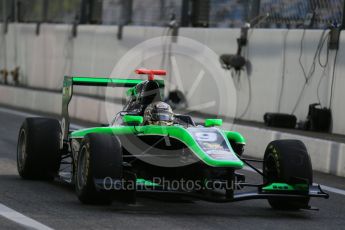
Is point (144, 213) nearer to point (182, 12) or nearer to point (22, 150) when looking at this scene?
point (22, 150)

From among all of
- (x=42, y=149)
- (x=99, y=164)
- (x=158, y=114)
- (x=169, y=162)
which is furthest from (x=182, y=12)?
(x=99, y=164)

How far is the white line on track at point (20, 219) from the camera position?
891cm

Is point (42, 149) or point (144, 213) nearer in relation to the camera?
point (144, 213)

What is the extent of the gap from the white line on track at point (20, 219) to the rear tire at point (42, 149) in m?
2.00

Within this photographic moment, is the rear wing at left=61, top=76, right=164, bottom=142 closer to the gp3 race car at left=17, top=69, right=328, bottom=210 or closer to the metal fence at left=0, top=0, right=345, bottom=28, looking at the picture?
the gp3 race car at left=17, top=69, right=328, bottom=210

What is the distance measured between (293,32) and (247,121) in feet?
6.40

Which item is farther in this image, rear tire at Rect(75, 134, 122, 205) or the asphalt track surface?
rear tire at Rect(75, 134, 122, 205)

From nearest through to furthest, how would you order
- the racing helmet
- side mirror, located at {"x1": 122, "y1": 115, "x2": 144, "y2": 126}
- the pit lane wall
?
side mirror, located at {"x1": 122, "y1": 115, "x2": 144, "y2": 126} < the racing helmet < the pit lane wall

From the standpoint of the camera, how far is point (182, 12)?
2495cm

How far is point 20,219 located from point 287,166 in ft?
8.96

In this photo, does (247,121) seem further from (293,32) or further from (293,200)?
(293,200)

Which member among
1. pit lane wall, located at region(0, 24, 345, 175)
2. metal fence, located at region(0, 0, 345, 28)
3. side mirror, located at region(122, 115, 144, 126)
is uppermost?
metal fence, located at region(0, 0, 345, 28)

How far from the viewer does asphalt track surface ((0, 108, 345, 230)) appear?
929cm

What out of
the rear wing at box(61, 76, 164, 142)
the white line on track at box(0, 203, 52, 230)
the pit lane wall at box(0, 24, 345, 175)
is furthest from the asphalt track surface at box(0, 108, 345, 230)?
the pit lane wall at box(0, 24, 345, 175)
